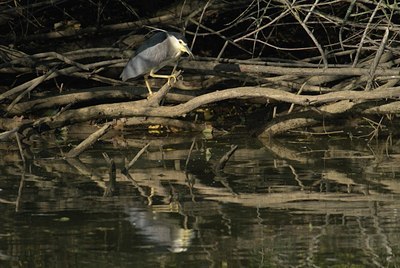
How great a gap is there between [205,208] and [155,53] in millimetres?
3758

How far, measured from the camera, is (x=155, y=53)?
1062 centimetres

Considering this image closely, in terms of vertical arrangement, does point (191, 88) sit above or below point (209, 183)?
above

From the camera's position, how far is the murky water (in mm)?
5820

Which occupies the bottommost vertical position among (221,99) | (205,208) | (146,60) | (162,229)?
(162,229)

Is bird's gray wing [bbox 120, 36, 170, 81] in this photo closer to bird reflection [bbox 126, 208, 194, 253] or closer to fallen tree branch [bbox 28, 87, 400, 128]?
fallen tree branch [bbox 28, 87, 400, 128]

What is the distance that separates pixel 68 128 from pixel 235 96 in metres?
2.75

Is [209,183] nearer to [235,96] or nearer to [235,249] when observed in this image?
[235,96]

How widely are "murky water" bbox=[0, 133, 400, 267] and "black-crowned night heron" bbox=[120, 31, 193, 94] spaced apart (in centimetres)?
84

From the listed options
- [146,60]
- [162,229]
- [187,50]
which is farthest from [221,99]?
[162,229]

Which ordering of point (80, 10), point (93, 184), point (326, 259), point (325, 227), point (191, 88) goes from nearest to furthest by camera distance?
point (326, 259), point (325, 227), point (93, 184), point (191, 88), point (80, 10)

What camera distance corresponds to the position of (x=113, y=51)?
1088cm

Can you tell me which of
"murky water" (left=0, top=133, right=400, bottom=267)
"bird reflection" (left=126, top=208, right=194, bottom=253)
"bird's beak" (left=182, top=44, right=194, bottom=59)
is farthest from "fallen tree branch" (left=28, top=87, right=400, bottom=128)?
"bird reflection" (left=126, top=208, right=194, bottom=253)

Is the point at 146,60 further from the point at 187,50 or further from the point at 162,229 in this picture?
the point at 162,229

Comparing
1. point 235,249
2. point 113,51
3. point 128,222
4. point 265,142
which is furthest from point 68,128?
point 235,249
